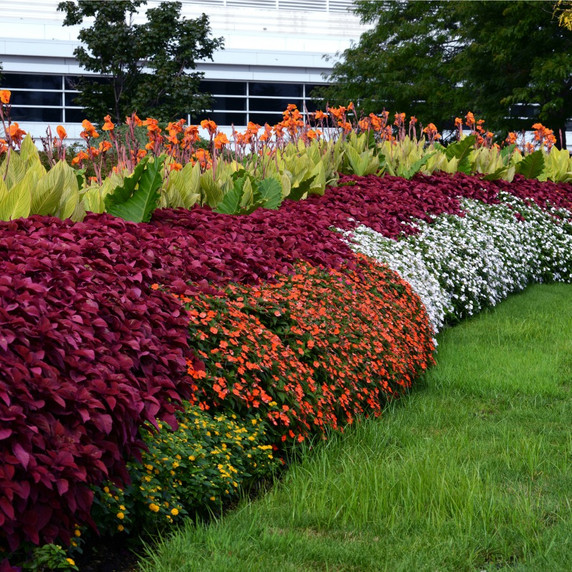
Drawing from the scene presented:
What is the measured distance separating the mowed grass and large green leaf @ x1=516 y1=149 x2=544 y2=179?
6701 mm

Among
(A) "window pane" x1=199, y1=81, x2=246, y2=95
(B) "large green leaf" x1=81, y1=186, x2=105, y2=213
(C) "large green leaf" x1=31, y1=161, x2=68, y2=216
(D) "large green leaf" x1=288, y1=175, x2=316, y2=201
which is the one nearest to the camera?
(C) "large green leaf" x1=31, y1=161, x2=68, y2=216

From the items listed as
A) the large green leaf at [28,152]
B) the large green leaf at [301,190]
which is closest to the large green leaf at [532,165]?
the large green leaf at [301,190]

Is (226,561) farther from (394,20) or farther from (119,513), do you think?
(394,20)

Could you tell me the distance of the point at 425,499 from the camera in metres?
3.61

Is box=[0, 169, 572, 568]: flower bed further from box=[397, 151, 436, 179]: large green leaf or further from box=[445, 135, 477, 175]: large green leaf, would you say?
box=[445, 135, 477, 175]: large green leaf

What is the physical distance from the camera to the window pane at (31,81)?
1358 inches

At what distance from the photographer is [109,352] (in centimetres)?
321

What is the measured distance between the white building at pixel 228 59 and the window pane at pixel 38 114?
4cm

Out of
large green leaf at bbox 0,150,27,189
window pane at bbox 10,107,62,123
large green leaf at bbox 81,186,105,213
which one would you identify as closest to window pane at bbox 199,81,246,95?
window pane at bbox 10,107,62,123

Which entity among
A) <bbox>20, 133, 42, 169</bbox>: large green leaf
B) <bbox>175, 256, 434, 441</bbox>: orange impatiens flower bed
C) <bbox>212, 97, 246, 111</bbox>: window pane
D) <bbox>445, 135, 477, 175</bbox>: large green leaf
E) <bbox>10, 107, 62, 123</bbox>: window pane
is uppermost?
A: <bbox>212, 97, 246, 111</bbox>: window pane

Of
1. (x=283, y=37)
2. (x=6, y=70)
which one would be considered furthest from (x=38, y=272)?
(x=283, y=37)

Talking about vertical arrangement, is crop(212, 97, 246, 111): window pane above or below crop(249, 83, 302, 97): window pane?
below

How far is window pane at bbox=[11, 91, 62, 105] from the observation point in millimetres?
34344

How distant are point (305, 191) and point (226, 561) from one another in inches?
205
